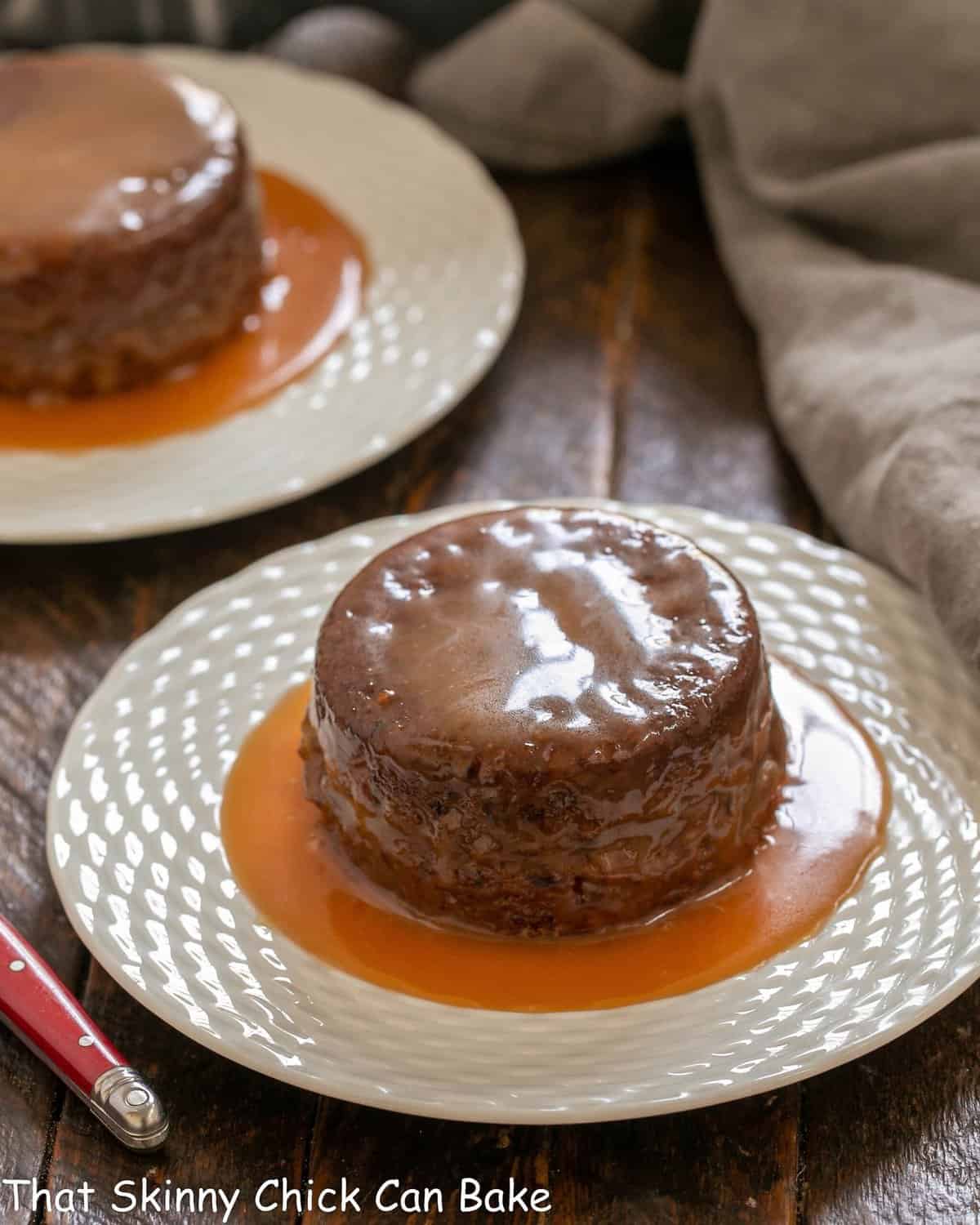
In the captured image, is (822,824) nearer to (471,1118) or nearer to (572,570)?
(572,570)

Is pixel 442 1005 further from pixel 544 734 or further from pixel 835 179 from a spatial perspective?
pixel 835 179

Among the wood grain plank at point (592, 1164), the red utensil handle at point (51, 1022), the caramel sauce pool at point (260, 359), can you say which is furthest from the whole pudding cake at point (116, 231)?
the wood grain plank at point (592, 1164)

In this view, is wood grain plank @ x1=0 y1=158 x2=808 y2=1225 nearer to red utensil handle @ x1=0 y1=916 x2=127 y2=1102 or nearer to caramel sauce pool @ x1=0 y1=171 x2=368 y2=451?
red utensil handle @ x1=0 y1=916 x2=127 y2=1102

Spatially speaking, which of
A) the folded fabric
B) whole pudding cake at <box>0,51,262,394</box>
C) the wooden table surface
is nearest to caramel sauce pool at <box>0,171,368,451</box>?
whole pudding cake at <box>0,51,262,394</box>

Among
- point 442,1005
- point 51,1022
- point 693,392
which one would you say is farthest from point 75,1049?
point 693,392

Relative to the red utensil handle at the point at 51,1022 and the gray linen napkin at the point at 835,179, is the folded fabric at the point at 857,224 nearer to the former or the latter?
the gray linen napkin at the point at 835,179
